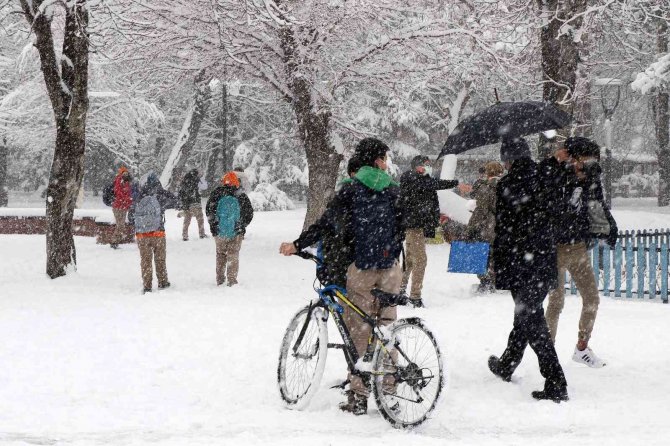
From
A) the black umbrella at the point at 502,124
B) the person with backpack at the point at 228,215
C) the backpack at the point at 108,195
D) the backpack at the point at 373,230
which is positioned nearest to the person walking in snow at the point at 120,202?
the backpack at the point at 108,195

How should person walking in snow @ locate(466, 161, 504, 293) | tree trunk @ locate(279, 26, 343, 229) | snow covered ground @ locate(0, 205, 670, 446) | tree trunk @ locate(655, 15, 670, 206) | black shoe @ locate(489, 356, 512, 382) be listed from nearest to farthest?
1. snow covered ground @ locate(0, 205, 670, 446)
2. black shoe @ locate(489, 356, 512, 382)
3. person walking in snow @ locate(466, 161, 504, 293)
4. tree trunk @ locate(279, 26, 343, 229)
5. tree trunk @ locate(655, 15, 670, 206)

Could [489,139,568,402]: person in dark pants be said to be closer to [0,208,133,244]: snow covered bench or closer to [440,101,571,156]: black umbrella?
[440,101,571,156]: black umbrella

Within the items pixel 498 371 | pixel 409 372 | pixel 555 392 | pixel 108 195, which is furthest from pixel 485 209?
pixel 108 195

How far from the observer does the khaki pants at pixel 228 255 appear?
13.7 metres

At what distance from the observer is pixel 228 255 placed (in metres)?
14.0

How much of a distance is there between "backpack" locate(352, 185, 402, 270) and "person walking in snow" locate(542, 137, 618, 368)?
180 centimetres

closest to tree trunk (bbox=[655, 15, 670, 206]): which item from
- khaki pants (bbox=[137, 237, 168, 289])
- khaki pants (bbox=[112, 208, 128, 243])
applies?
khaki pants (bbox=[112, 208, 128, 243])

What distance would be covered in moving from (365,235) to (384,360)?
3.08 feet

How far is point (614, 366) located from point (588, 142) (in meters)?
2.13

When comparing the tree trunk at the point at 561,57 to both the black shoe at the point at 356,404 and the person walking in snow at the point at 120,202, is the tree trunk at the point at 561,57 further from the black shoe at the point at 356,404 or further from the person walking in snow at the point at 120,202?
the person walking in snow at the point at 120,202

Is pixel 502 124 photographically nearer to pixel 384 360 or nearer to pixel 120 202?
pixel 384 360

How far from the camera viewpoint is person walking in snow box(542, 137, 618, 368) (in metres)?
7.36

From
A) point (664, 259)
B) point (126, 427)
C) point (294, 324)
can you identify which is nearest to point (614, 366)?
point (294, 324)

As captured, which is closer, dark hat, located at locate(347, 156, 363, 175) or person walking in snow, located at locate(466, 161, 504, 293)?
dark hat, located at locate(347, 156, 363, 175)
